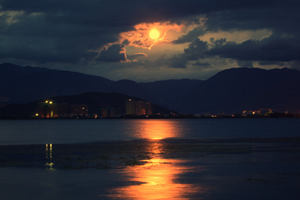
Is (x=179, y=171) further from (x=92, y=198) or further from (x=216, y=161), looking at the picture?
(x=92, y=198)

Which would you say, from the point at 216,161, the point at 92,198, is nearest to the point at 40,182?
the point at 92,198

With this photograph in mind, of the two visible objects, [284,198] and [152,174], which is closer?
[284,198]

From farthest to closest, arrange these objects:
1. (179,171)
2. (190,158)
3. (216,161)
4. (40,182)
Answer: (190,158), (216,161), (179,171), (40,182)

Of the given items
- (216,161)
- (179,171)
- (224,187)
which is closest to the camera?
Result: (224,187)

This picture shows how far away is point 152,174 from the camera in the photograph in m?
31.0

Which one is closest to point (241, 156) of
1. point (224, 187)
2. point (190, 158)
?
point (190, 158)

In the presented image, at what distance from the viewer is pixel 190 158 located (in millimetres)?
42344

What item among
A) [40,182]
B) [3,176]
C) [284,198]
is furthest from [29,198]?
→ [284,198]

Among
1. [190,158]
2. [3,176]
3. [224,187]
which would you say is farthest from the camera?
[190,158]

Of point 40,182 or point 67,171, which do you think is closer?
point 40,182

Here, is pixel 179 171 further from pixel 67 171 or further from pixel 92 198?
pixel 92 198

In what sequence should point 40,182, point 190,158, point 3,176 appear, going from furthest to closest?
point 190,158 < point 3,176 < point 40,182

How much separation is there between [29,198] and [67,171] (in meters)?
10.1

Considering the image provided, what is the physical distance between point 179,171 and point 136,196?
405 inches
